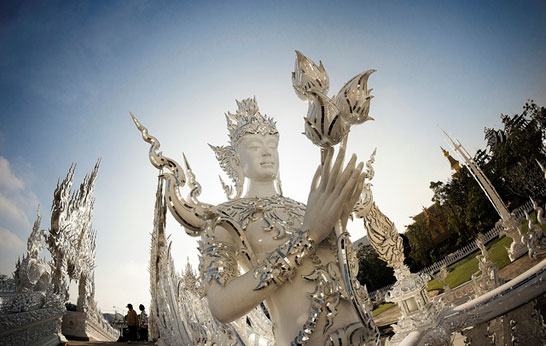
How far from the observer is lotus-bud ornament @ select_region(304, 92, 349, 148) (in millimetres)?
1176

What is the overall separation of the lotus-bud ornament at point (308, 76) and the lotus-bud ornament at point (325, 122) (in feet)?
0.49

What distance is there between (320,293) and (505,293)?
3.97ft

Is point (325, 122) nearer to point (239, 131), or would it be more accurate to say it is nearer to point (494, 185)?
point (239, 131)

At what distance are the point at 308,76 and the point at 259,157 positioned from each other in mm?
803

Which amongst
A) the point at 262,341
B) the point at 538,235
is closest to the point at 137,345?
the point at 262,341

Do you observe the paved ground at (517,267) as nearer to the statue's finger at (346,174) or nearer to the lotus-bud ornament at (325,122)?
the statue's finger at (346,174)

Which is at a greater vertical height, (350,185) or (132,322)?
(132,322)

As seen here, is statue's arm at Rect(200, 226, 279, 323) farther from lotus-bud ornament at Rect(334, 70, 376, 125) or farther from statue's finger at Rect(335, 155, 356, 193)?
lotus-bud ornament at Rect(334, 70, 376, 125)

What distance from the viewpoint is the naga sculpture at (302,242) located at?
48.8 inches

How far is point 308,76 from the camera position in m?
1.35

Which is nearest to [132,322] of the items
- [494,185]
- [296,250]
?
[296,250]

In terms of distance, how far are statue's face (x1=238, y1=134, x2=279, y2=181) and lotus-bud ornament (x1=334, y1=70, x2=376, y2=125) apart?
34.4 inches

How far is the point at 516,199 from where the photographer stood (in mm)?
19469

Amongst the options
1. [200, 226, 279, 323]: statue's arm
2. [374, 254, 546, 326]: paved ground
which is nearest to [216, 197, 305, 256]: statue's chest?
[200, 226, 279, 323]: statue's arm
